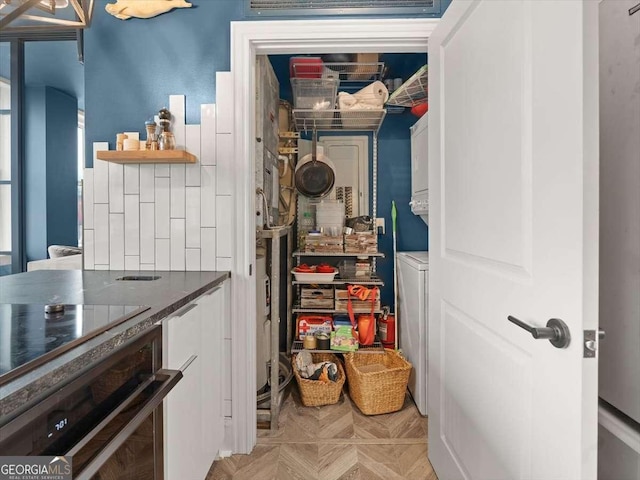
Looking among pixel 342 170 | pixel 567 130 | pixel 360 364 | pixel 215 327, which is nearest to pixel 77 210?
pixel 342 170

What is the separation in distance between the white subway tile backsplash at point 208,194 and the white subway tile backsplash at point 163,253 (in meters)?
0.22

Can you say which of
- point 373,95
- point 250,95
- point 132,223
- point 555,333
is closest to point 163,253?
point 132,223

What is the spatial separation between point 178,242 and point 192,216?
0.46 ft

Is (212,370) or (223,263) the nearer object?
(212,370)

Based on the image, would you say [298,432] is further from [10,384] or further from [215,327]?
[10,384]

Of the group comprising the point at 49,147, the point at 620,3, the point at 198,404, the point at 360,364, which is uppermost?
the point at 49,147

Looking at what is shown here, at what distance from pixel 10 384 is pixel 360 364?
2108 millimetres

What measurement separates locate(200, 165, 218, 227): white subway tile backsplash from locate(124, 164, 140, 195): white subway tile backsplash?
31cm

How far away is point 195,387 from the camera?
1265mm

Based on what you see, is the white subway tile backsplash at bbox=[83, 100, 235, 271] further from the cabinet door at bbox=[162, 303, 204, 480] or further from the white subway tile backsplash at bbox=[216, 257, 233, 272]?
the cabinet door at bbox=[162, 303, 204, 480]

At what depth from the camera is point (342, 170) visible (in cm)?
295

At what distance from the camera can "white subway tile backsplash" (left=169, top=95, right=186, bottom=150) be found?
168 cm

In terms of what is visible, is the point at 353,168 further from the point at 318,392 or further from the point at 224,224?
the point at 318,392

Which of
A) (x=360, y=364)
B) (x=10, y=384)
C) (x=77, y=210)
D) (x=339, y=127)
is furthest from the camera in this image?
(x=77, y=210)
